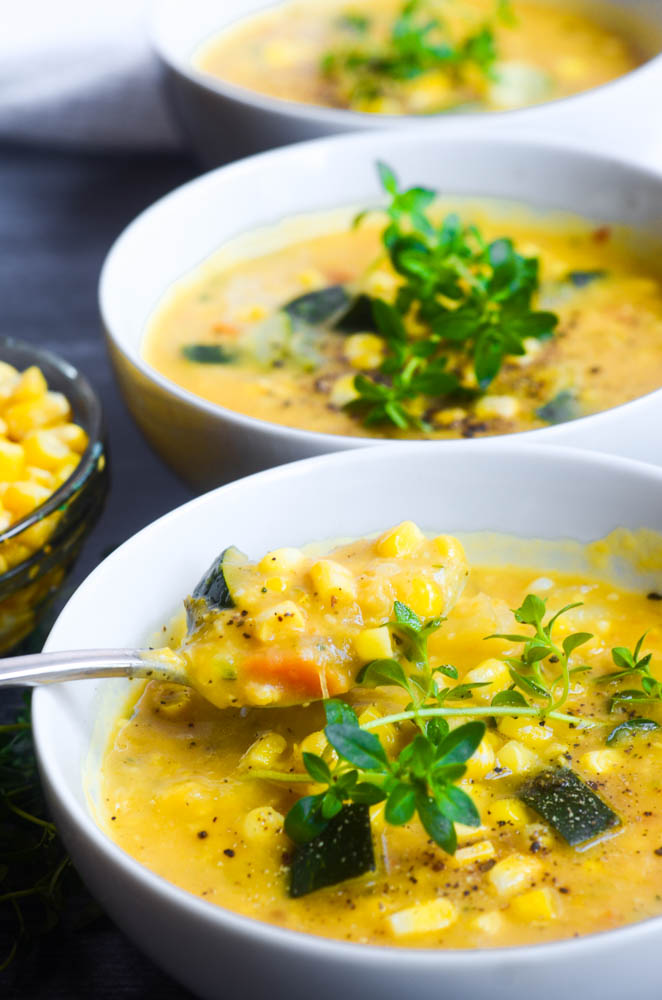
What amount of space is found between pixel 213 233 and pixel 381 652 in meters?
1.77

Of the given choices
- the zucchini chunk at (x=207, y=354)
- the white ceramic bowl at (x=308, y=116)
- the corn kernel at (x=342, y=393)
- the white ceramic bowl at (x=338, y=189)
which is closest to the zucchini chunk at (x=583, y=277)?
the white ceramic bowl at (x=338, y=189)

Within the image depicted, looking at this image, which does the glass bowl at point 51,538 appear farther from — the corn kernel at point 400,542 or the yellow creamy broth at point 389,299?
the corn kernel at point 400,542

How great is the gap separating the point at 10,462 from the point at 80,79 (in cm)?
242

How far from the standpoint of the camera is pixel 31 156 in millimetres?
4551

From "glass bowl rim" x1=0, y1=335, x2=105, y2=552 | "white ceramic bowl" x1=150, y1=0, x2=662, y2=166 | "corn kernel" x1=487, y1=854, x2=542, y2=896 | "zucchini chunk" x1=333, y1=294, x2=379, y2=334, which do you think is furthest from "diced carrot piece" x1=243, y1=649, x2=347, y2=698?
"white ceramic bowl" x1=150, y1=0, x2=662, y2=166

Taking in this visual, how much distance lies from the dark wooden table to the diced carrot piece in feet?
1.59

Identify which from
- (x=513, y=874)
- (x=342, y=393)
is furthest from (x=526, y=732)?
(x=342, y=393)

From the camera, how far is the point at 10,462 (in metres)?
2.48

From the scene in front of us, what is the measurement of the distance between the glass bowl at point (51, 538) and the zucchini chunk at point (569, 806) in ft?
3.27

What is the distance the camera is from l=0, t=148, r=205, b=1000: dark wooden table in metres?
1.95

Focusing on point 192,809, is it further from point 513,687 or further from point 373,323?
point 373,323

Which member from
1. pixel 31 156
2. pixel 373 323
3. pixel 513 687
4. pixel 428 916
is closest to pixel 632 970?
pixel 428 916

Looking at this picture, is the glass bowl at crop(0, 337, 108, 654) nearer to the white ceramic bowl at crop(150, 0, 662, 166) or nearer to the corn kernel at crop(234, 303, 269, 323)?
the corn kernel at crop(234, 303, 269, 323)

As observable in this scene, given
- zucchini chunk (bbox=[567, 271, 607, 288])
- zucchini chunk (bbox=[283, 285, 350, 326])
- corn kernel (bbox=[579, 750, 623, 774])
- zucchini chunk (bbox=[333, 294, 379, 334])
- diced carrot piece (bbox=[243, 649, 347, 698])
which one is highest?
diced carrot piece (bbox=[243, 649, 347, 698])
